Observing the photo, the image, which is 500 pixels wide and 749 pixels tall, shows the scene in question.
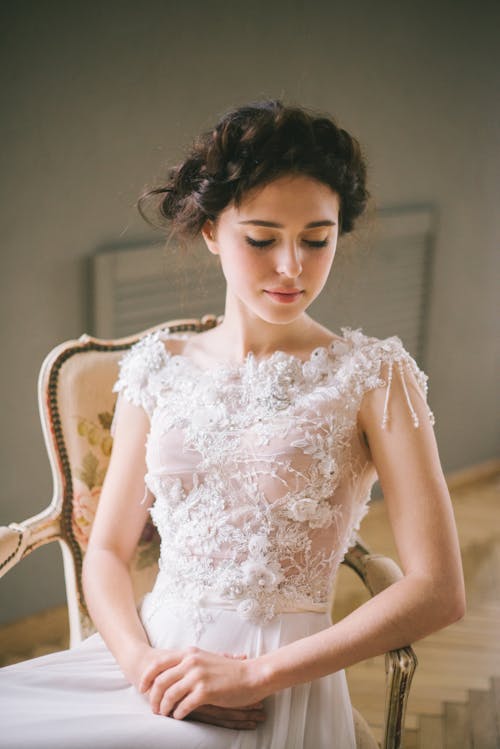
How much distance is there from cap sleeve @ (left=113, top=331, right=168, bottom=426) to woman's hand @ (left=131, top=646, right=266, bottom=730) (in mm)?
503

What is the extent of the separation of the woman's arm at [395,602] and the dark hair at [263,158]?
41cm

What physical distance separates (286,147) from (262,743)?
1.01 metres

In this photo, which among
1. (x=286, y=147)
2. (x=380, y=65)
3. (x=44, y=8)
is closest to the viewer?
(x=286, y=147)

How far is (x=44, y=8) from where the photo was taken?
8.27 ft

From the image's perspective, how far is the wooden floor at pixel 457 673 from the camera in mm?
2592

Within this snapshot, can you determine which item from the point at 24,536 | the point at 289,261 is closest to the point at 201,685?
the point at 24,536

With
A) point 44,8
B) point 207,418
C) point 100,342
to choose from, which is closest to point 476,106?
point 44,8

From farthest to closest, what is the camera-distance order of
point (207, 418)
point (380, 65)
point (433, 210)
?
point (433, 210) < point (380, 65) < point (207, 418)

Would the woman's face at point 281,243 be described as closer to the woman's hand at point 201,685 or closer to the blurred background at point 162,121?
the blurred background at point 162,121

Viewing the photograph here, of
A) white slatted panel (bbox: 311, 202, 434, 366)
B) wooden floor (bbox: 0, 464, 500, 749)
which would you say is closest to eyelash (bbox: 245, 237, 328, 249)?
wooden floor (bbox: 0, 464, 500, 749)

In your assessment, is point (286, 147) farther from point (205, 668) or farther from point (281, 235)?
point (205, 668)

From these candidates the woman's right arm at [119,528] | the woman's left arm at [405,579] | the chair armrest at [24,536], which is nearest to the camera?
the woman's left arm at [405,579]

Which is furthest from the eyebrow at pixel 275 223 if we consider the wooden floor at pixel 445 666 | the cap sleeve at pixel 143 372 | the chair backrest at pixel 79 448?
the wooden floor at pixel 445 666

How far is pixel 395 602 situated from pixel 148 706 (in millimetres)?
450
